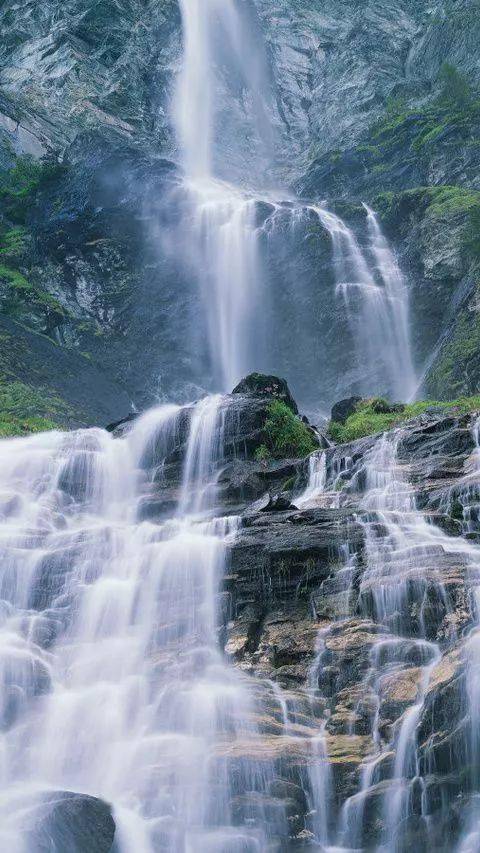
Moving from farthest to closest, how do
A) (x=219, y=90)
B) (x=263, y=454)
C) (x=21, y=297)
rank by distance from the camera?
(x=219, y=90) → (x=21, y=297) → (x=263, y=454)

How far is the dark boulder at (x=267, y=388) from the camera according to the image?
2169 cm

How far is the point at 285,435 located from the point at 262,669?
9.29m

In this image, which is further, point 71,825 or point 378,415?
point 378,415

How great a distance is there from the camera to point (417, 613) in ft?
32.7

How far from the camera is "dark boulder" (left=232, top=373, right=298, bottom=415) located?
21688mm

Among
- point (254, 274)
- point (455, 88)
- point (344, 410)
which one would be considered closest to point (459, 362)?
point (344, 410)

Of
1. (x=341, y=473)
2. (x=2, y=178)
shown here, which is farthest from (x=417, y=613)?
(x=2, y=178)

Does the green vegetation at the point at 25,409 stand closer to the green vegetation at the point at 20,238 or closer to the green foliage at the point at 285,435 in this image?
the green vegetation at the point at 20,238

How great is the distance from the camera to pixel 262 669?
10516 mm

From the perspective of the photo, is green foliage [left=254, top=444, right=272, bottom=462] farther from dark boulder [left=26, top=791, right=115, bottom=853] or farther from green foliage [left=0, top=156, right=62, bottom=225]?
green foliage [left=0, top=156, right=62, bottom=225]

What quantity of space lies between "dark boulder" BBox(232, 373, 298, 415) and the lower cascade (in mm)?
4965

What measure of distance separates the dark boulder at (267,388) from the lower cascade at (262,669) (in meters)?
4.96

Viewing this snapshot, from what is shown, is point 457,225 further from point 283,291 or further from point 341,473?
point 341,473

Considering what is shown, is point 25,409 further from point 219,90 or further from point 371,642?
point 219,90
